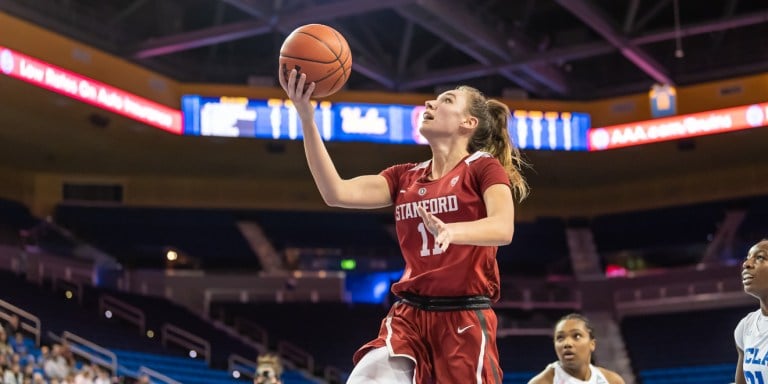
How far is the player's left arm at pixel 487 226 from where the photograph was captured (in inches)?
140

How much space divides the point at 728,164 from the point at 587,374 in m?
20.1

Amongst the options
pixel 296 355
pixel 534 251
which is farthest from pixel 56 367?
pixel 534 251

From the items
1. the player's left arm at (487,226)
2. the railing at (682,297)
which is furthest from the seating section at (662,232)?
the player's left arm at (487,226)

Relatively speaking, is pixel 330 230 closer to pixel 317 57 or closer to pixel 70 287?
Result: pixel 70 287

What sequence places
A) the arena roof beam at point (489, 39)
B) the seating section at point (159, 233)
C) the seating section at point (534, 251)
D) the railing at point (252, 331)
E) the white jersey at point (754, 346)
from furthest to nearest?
the seating section at point (534, 251) < the seating section at point (159, 233) < the railing at point (252, 331) < the arena roof beam at point (489, 39) < the white jersey at point (754, 346)

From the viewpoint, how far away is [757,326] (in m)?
5.50

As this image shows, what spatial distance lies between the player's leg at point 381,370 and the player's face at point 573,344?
7.50ft

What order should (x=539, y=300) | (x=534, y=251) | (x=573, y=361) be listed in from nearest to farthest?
1. (x=573, y=361)
2. (x=539, y=300)
3. (x=534, y=251)

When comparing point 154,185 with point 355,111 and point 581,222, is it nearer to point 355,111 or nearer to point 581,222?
point 355,111

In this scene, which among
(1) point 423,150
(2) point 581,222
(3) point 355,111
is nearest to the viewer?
(3) point 355,111

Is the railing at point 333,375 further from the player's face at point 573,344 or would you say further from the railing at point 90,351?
the player's face at point 573,344

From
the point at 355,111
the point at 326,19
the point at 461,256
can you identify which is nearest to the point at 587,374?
the point at 461,256

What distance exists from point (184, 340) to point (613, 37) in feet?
34.1

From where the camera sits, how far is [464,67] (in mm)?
21922
